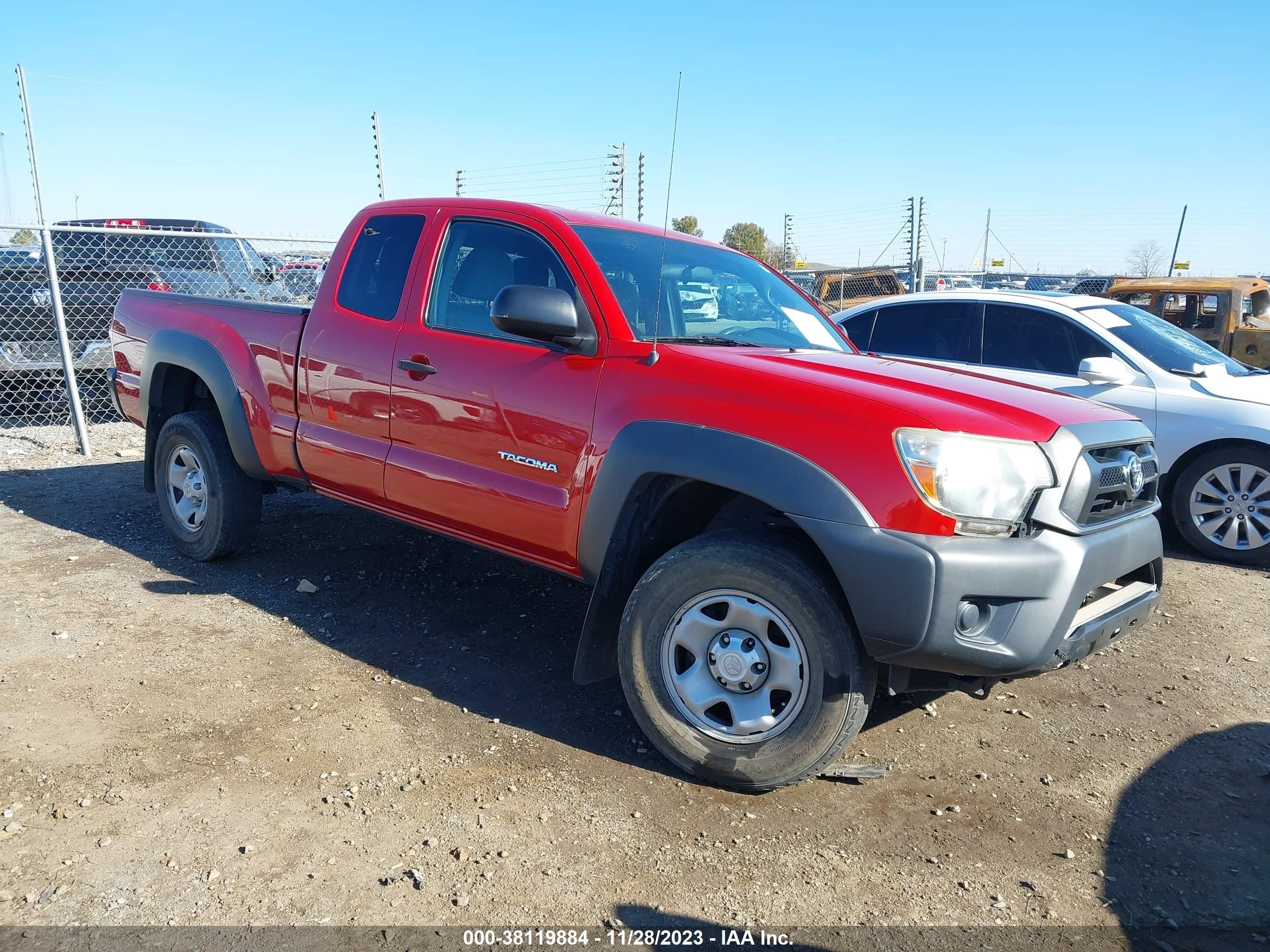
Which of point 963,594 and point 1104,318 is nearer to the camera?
point 963,594

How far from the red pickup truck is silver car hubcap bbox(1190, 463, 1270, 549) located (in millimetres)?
2904

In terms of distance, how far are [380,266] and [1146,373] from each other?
15.9 ft

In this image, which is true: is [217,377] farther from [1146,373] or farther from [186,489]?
[1146,373]

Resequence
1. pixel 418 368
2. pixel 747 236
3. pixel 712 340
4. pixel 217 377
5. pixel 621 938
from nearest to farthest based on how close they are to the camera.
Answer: pixel 621 938
pixel 712 340
pixel 418 368
pixel 217 377
pixel 747 236

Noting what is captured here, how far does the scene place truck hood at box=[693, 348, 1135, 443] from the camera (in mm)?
2840

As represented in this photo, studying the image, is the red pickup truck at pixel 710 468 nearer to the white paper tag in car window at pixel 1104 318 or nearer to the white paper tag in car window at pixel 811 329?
the white paper tag in car window at pixel 811 329

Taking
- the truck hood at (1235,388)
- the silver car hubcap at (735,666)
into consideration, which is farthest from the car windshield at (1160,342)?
the silver car hubcap at (735,666)

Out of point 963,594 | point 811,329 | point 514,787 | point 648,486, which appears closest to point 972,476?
point 963,594

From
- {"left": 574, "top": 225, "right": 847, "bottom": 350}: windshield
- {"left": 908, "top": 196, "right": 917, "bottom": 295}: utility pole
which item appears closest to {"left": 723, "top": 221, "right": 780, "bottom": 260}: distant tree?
{"left": 908, "top": 196, "right": 917, "bottom": 295}: utility pole

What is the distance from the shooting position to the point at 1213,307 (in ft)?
32.0

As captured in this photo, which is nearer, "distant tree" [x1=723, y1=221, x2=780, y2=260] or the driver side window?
the driver side window

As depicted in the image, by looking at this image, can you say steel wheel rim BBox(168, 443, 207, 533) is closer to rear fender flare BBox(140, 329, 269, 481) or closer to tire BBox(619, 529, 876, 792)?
→ rear fender flare BBox(140, 329, 269, 481)

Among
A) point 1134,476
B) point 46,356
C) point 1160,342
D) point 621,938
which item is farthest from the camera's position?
point 46,356

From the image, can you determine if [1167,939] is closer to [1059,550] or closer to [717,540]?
[1059,550]
